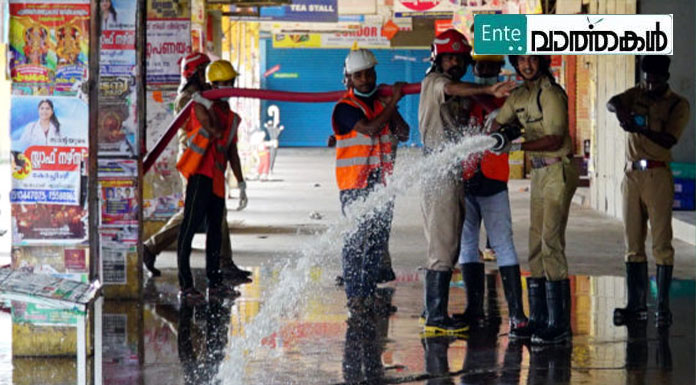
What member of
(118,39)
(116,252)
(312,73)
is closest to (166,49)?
(118,39)

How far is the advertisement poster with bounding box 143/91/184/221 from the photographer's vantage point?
13.8 metres

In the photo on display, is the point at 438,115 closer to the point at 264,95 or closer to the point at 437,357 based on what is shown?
the point at 437,357

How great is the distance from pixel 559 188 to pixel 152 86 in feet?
23.2

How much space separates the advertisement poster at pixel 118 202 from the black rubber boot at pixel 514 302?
3.43 metres

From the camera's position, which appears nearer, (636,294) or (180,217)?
(636,294)

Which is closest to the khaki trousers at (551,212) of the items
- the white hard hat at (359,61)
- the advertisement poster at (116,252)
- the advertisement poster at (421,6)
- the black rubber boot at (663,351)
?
the black rubber boot at (663,351)

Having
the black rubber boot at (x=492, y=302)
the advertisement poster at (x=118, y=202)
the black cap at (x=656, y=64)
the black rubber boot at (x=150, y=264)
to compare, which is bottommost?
the black rubber boot at (x=492, y=302)

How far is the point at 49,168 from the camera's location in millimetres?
8164

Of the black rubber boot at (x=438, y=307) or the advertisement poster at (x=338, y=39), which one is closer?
the black rubber boot at (x=438, y=307)

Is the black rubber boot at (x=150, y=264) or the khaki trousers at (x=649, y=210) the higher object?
the khaki trousers at (x=649, y=210)

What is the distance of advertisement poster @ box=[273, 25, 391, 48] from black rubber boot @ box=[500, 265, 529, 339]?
33.1 meters

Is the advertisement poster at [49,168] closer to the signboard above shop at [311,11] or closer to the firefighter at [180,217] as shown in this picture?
the firefighter at [180,217]

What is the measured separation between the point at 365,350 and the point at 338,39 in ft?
125

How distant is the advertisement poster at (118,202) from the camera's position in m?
10.3
